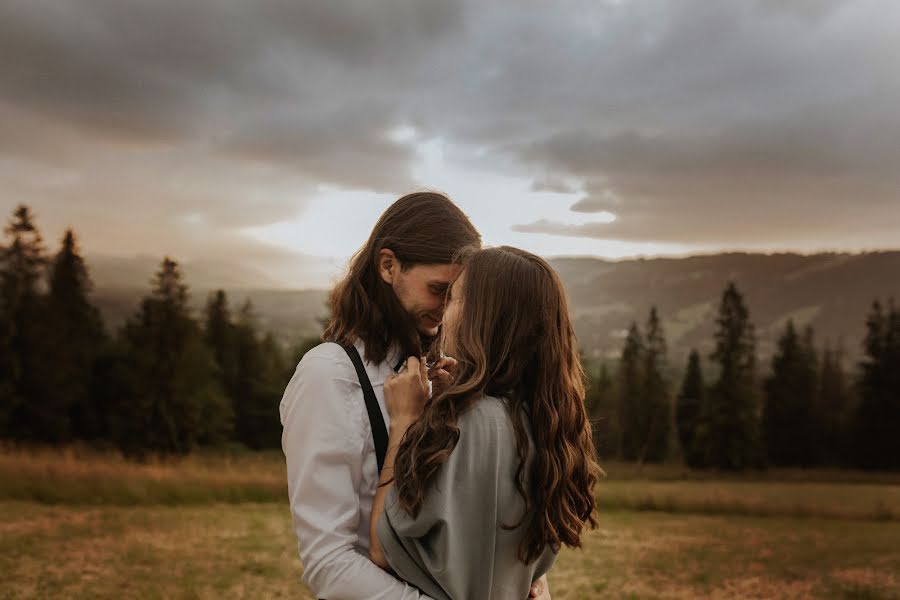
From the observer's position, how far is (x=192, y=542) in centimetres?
1212

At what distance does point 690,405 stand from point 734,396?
527 cm

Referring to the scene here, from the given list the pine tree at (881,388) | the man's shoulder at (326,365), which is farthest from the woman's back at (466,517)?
the pine tree at (881,388)

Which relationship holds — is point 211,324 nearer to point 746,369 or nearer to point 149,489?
point 149,489

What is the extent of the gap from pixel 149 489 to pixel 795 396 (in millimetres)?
36886

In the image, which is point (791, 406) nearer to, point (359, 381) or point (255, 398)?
point (255, 398)

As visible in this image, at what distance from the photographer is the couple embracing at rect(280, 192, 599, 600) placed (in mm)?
2096

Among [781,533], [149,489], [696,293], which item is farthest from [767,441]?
[696,293]

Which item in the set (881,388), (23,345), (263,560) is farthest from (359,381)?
(881,388)

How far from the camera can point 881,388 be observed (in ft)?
115

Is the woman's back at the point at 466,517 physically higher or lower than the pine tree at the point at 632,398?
higher

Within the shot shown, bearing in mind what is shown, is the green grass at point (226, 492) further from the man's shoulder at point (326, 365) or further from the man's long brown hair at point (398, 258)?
the man's shoulder at point (326, 365)

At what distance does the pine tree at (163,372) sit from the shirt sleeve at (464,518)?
34790mm

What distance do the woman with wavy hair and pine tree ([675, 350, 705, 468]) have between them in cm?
4091

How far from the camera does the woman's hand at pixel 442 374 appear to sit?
2.26 metres
